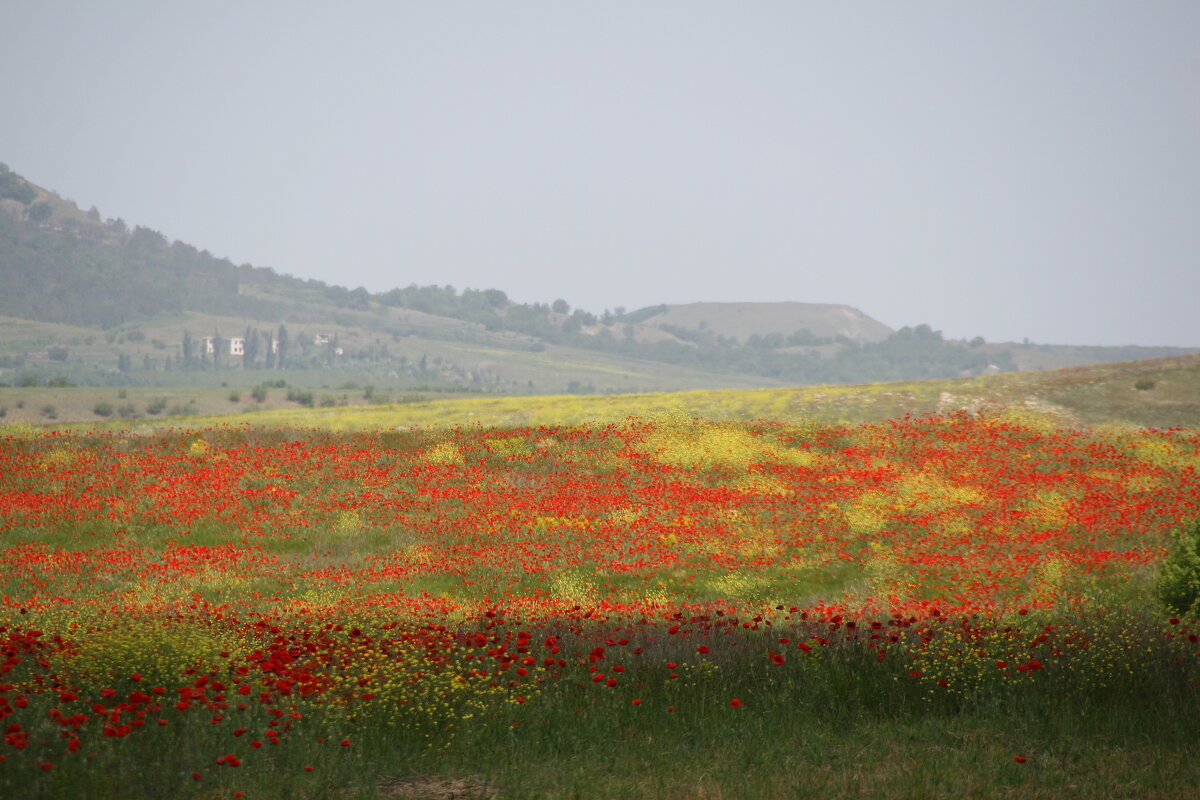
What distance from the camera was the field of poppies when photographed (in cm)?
738

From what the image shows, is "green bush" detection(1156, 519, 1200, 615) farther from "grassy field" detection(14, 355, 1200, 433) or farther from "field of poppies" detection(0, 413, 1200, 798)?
"grassy field" detection(14, 355, 1200, 433)

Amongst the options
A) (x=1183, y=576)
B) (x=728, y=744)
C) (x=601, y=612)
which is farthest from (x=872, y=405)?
(x=728, y=744)

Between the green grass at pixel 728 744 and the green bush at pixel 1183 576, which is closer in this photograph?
the green grass at pixel 728 744

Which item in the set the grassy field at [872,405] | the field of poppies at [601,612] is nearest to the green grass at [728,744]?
the field of poppies at [601,612]

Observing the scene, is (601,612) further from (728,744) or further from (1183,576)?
(1183,576)

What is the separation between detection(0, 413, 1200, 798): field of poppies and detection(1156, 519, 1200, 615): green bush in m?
0.39

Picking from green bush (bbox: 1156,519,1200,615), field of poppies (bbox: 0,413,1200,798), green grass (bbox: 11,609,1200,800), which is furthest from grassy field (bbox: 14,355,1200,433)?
green grass (bbox: 11,609,1200,800)

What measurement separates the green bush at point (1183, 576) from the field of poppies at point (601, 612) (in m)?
0.39

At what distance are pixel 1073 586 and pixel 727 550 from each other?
21.9 ft

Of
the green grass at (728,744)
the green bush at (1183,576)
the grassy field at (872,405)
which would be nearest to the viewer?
the green grass at (728,744)

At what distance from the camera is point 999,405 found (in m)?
31.2

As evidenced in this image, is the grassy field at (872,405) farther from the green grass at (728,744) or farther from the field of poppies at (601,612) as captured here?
the green grass at (728,744)

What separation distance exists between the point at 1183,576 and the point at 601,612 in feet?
27.8

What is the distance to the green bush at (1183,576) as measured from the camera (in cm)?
1323
